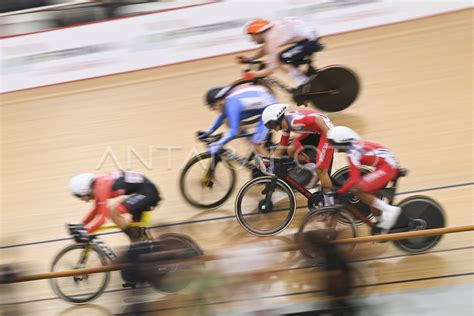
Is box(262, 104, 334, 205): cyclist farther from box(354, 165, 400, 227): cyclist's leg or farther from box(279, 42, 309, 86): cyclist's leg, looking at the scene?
box(279, 42, 309, 86): cyclist's leg

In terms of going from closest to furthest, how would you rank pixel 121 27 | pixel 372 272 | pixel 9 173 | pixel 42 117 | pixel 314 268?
pixel 314 268 → pixel 372 272 → pixel 9 173 → pixel 42 117 → pixel 121 27

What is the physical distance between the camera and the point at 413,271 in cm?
507

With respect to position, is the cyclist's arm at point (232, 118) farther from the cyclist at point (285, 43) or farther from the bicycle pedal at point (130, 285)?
the bicycle pedal at point (130, 285)

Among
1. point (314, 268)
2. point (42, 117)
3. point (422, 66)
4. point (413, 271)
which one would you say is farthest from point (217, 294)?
point (42, 117)

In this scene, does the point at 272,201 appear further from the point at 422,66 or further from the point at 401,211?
the point at 422,66

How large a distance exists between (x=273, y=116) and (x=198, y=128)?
268 centimetres

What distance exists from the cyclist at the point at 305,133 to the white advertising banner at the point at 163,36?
4645mm

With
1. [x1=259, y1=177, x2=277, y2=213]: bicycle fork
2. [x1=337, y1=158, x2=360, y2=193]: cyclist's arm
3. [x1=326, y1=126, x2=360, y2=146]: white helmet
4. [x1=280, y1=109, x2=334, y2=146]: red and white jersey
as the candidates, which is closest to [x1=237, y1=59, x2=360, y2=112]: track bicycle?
[x1=280, y1=109, x2=334, y2=146]: red and white jersey

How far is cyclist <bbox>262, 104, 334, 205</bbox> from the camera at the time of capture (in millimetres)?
5566

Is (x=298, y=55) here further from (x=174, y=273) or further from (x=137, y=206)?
(x=174, y=273)

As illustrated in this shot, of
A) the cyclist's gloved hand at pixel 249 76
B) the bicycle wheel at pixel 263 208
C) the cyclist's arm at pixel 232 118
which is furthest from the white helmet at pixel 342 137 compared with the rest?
the cyclist's gloved hand at pixel 249 76

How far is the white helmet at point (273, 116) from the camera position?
580cm

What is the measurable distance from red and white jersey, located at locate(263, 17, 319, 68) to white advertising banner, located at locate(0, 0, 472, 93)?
2.79 m

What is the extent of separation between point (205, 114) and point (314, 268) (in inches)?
234
